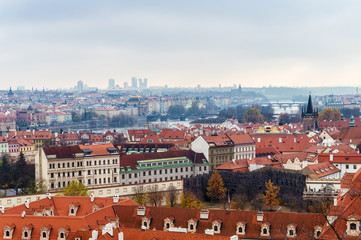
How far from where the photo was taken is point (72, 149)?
7769 cm

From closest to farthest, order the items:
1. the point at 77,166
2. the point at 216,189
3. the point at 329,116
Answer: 1. the point at 216,189
2. the point at 77,166
3. the point at 329,116

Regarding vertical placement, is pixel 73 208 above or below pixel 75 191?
above

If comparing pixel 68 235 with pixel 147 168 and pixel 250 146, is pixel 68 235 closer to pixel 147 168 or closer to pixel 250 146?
pixel 147 168

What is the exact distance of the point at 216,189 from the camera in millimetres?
70625

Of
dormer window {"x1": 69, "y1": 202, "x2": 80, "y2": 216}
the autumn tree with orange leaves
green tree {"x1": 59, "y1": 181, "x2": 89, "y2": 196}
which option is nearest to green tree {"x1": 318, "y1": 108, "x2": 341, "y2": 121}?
the autumn tree with orange leaves

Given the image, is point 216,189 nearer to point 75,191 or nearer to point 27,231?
point 75,191

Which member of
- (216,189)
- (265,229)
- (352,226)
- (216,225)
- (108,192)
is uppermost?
(352,226)

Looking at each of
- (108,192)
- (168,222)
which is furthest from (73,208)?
(108,192)

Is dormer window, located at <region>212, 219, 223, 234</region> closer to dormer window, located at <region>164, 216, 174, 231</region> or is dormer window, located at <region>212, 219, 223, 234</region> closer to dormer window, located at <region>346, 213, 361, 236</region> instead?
dormer window, located at <region>164, 216, 174, 231</region>

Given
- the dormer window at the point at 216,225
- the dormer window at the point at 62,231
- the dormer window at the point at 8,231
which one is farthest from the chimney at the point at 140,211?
the dormer window at the point at 8,231

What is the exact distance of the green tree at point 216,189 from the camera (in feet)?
230

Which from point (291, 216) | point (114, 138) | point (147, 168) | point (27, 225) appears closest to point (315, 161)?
point (147, 168)

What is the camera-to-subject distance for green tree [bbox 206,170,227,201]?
7012 centimetres

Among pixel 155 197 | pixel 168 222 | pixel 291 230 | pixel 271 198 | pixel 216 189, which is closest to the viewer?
pixel 291 230
